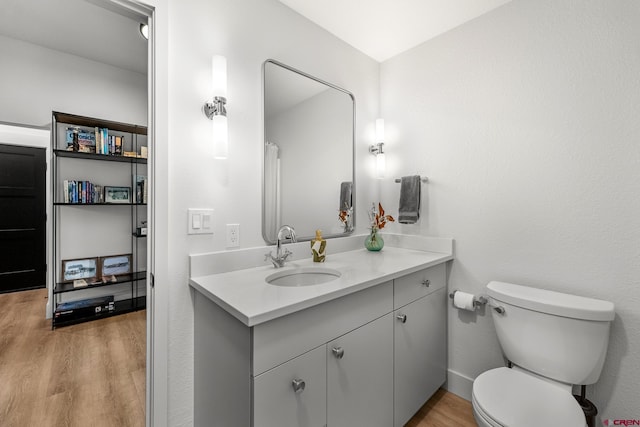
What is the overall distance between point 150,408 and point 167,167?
3.31 ft

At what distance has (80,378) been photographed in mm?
1884

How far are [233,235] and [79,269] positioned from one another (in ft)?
8.36

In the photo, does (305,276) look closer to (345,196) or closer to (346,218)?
(346,218)

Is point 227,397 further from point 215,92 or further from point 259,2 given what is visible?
point 259,2

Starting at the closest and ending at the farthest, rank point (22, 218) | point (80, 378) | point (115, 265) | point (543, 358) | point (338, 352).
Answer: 1. point (338, 352)
2. point (543, 358)
3. point (80, 378)
4. point (115, 265)
5. point (22, 218)

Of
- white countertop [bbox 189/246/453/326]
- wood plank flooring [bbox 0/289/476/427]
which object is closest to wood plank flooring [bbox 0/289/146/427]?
wood plank flooring [bbox 0/289/476/427]

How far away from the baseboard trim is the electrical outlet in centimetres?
157

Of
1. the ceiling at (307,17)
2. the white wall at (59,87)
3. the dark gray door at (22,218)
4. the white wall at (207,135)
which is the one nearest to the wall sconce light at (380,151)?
the ceiling at (307,17)

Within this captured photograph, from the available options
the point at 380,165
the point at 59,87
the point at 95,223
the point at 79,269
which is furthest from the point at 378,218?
the point at 59,87

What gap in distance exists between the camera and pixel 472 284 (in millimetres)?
1688

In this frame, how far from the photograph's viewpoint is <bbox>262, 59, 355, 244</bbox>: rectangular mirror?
1.51 m

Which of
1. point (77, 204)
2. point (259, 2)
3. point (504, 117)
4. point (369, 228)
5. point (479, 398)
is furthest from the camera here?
point (77, 204)

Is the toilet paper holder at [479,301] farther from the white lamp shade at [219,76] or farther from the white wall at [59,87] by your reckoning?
the white wall at [59,87]

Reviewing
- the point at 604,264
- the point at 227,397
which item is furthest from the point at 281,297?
the point at 604,264
